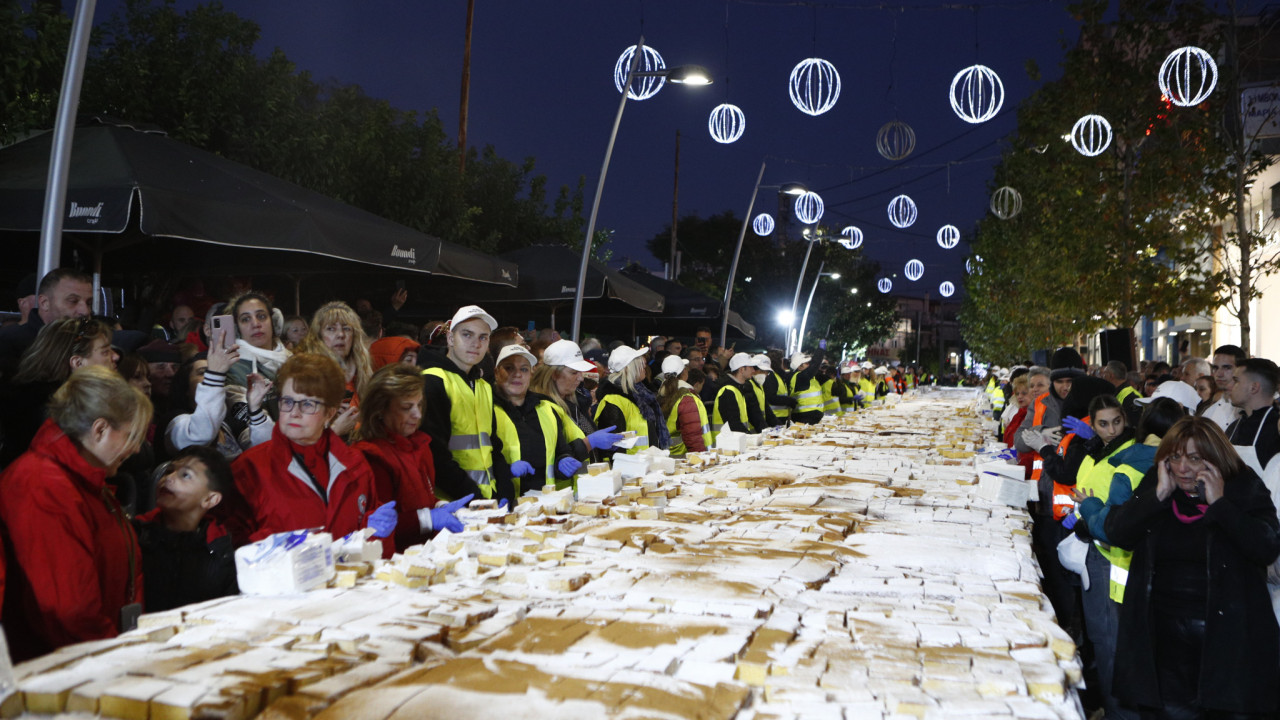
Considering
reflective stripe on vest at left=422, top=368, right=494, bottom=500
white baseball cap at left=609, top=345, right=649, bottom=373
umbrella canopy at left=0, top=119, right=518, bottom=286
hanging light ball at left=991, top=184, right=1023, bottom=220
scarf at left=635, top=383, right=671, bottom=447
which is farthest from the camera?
hanging light ball at left=991, top=184, right=1023, bottom=220

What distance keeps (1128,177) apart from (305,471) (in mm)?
14735

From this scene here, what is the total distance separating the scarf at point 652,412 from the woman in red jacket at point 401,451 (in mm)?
3582

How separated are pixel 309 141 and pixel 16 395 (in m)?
9.18

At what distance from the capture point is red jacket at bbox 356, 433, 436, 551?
4.49m

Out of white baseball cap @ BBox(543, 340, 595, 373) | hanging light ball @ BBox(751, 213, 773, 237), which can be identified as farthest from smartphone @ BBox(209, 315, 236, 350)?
hanging light ball @ BBox(751, 213, 773, 237)

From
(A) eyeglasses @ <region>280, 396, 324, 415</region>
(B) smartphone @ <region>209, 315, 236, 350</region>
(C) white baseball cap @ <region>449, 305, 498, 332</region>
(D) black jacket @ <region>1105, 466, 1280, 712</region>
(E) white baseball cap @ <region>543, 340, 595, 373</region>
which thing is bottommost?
(D) black jacket @ <region>1105, 466, 1280, 712</region>

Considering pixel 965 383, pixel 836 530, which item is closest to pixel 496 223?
pixel 836 530

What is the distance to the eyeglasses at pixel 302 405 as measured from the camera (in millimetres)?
3760

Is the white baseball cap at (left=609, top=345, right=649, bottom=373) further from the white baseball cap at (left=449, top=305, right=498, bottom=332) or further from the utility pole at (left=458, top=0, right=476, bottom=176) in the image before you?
the utility pole at (left=458, top=0, right=476, bottom=176)

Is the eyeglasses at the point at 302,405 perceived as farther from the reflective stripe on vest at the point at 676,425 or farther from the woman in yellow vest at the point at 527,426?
the reflective stripe on vest at the point at 676,425

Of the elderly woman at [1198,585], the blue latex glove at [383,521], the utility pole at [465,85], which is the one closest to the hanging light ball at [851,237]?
the utility pole at [465,85]

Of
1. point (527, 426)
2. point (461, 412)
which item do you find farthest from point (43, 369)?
point (527, 426)

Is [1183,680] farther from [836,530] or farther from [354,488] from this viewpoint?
[354,488]

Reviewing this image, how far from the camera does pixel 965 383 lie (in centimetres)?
6819
